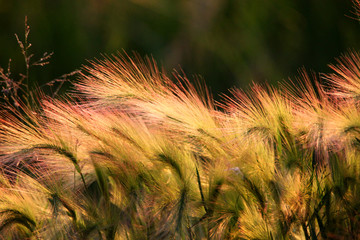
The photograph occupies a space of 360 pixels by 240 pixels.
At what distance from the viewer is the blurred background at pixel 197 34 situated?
4.72m

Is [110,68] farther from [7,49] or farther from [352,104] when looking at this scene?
[7,49]

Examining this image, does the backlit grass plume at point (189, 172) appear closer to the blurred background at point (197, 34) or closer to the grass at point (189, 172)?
the grass at point (189, 172)

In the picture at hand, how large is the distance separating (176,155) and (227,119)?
0.63 ft

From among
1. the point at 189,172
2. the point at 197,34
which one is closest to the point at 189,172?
the point at 189,172

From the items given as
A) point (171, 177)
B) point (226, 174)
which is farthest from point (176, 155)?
point (226, 174)

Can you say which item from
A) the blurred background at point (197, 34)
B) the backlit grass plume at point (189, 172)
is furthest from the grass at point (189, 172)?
the blurred background at point (197, 34)

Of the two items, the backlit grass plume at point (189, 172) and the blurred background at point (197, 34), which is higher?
the blurred background at point (197, 34)

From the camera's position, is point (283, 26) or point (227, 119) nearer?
point (227, 119)

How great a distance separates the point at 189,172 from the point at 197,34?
11.9 ft

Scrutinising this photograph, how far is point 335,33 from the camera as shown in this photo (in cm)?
463

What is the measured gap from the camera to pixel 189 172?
5.20 ft

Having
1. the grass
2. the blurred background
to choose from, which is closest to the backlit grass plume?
the grass

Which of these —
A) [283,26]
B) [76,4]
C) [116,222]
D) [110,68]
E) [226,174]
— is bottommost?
[116,222]

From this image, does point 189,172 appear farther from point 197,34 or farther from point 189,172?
point 197,34
